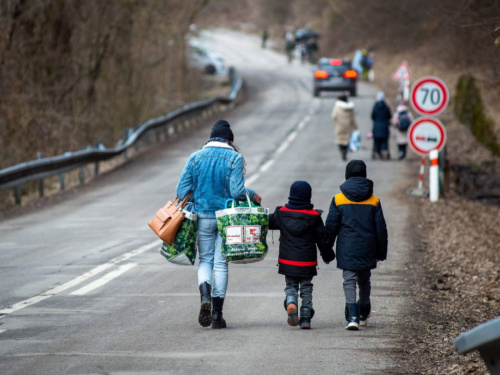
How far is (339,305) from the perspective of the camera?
29.3ft

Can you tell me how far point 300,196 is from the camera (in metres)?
7.65

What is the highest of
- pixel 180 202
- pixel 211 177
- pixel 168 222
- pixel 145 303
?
pixel 211 177

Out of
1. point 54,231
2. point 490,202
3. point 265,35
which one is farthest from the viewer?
point 265,35

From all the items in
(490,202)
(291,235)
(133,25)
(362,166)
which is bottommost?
(490,202)

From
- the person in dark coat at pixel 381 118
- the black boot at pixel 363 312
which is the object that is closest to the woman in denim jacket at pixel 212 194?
the black boot at pixel 363 312

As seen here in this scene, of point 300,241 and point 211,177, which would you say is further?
point 211,177

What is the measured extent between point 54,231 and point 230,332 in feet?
25.3

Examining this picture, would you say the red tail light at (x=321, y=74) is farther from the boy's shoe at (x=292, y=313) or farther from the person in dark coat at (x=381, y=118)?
the boy's shoe at (x=292, y=313)

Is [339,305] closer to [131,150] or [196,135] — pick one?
[131,150]

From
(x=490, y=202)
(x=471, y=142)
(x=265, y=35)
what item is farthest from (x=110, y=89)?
(x=265, y=35)

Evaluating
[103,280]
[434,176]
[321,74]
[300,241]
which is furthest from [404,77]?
[300,241]

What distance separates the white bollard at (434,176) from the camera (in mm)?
17484

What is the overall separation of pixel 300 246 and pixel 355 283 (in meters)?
0.57

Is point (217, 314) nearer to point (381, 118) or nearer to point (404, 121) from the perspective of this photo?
point (381, 118)
